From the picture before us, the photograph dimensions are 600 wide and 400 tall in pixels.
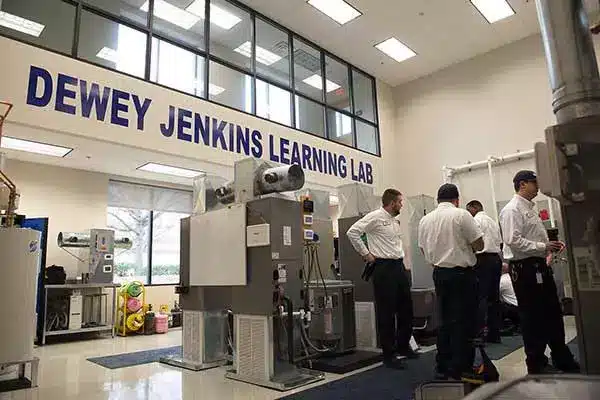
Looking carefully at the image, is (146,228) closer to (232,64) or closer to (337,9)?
(232,64)

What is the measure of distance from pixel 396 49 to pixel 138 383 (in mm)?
7683

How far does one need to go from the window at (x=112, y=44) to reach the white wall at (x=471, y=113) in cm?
583

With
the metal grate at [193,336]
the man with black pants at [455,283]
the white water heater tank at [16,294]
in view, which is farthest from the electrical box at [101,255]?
the man with black pants at [455,283]

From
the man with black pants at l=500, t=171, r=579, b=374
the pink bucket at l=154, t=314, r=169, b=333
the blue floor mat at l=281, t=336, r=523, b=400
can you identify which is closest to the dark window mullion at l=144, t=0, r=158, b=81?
the pink bucket at l=154, t=314, r=169, b=333

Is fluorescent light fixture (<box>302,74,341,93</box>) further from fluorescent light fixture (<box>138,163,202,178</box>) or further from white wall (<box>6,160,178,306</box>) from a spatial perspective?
white wall (<box>6,160,178,306</box>)

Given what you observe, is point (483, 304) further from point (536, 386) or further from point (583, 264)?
point (536, 386)

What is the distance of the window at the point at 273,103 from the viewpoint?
741 centimetres

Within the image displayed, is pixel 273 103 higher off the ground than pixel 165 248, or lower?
higher

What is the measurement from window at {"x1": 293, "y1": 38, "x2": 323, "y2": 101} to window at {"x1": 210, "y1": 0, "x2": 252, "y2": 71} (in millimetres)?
1179

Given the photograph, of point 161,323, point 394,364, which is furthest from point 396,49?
point 161,323

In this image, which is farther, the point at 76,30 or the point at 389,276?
the point at 76,30

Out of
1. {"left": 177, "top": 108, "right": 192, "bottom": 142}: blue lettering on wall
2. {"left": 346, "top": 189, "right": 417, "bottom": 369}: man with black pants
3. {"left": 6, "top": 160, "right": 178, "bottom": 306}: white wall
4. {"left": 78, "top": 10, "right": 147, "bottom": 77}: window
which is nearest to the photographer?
{"left": 346, "top": 189, "right": 417, "bottom": 369}: man with black pants

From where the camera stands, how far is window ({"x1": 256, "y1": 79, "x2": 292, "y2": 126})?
24.3 ft

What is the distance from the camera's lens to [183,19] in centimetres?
696
